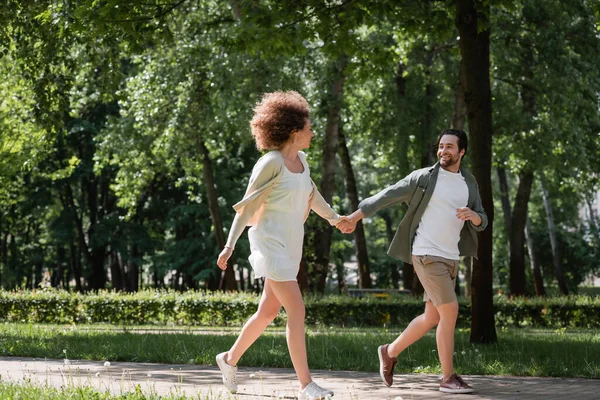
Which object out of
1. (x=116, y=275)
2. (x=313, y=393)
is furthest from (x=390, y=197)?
(x=116, y=275)

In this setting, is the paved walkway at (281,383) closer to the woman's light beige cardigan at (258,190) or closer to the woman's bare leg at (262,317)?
the woman's bare leg at (262,317)

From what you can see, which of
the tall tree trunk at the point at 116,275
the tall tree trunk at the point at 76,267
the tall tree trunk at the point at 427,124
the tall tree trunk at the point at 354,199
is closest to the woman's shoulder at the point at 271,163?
the tall tree trunk at the point at 427,124

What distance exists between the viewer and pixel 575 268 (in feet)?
158

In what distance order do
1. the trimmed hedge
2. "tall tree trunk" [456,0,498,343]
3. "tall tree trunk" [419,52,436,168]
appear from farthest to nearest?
"tall tree trunk" [419,52,436,168]
the trimmed hedge
"tall tree trunk" [456,0,498,343]

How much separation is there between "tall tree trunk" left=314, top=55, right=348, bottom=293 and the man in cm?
1640

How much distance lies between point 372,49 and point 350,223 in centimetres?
915

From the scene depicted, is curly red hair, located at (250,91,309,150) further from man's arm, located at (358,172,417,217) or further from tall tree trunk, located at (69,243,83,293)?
tall tree trunk, located at (69,243,83,293)

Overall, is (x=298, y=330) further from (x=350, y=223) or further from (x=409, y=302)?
(x=409, y=302)

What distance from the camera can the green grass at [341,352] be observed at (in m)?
9.18

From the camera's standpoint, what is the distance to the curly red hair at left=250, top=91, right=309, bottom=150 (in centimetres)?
702

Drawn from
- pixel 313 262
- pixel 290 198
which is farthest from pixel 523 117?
pixel 290 198

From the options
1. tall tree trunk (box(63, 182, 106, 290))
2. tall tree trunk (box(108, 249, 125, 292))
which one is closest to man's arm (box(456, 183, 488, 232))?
tall tree trunk (box(63, 182, 106, 290))

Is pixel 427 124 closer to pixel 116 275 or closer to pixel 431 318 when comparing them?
pixel 116 275

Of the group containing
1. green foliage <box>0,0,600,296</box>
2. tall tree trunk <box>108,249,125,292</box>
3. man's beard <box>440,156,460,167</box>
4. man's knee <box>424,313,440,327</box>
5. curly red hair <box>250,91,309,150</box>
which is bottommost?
man's knee <box>424,313,440,327</box>
